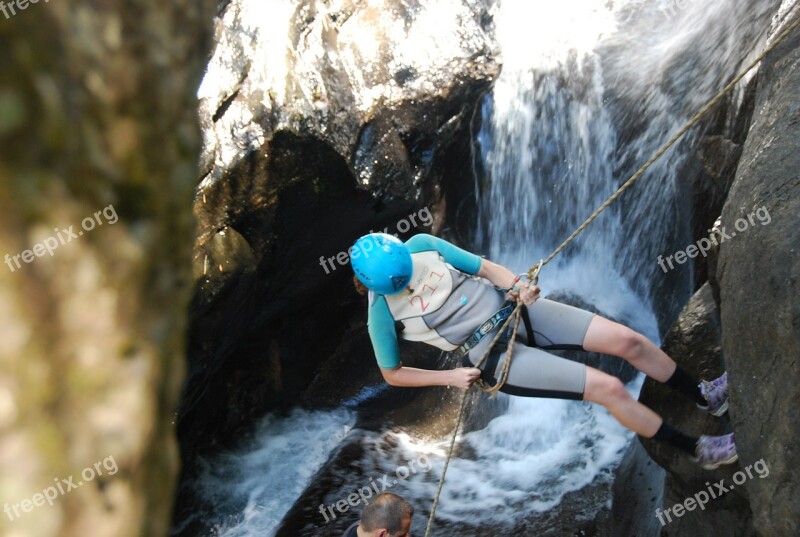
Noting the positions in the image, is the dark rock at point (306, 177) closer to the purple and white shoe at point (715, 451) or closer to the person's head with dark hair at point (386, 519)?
the person's head with dark hair at point (386, 519)

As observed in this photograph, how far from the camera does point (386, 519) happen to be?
11.6 ft

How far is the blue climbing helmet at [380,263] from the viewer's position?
3525 millimetres

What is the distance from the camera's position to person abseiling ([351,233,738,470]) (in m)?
3.59

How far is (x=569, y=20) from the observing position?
8.71 m

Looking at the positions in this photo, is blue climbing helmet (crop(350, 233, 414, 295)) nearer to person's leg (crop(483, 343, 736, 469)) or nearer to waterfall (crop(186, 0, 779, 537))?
person's leg (crop(483, 343, 736, 469))

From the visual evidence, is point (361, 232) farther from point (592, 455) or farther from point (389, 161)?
point (592, 455)

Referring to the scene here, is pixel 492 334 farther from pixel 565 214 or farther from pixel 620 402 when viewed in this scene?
pixel 565 214

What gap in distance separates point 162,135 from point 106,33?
135 mm

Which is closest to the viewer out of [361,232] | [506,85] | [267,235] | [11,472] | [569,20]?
[11,472]

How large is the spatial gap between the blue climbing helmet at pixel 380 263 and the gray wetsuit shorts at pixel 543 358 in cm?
62

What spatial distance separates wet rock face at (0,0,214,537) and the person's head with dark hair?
9.36ft

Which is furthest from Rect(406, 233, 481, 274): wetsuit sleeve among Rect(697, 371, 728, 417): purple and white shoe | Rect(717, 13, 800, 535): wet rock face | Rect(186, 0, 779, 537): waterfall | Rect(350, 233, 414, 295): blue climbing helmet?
Rect(186, 0, 779, 537): waterfall

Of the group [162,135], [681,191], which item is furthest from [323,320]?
[162,135]

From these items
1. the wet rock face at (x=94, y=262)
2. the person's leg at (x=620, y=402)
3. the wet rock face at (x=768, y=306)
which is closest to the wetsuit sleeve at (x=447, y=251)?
the person's leg at (x=620, y=402)
